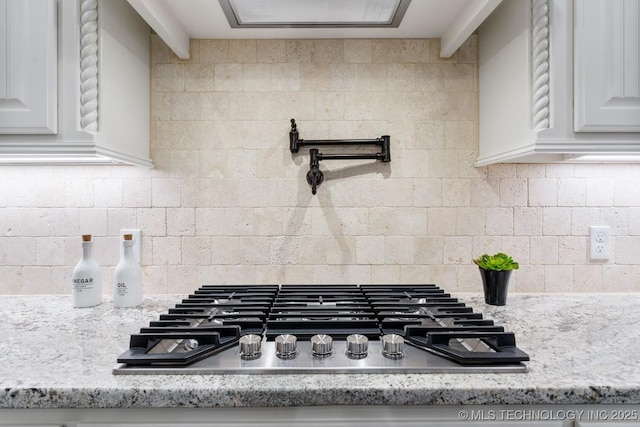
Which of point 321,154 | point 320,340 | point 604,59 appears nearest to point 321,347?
point 320,340

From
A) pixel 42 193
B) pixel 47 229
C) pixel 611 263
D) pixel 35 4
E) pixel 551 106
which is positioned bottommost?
pixel 611 263

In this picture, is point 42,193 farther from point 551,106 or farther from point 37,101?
point 551,106

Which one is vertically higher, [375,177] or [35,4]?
[35,4]

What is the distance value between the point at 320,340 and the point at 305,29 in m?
1.20

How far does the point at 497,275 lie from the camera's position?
144 centimetres

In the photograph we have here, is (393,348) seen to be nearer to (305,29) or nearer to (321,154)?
(321,154)

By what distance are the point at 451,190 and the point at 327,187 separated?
521mm

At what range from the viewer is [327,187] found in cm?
170

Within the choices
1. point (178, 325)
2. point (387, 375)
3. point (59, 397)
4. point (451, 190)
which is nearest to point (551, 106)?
point (451, 190)

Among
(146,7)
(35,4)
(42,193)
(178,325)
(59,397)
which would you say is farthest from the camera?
(42,193)

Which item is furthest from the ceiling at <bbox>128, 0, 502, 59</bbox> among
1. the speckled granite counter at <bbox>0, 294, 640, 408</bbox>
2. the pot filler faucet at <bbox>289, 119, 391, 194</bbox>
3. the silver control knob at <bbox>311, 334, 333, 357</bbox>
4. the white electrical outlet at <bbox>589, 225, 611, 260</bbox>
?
the silver control knob at <bbox>311, 334, 333, 357</bbox>

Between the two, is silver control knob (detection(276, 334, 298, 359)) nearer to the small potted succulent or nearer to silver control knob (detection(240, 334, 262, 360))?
silver control knob (detection(240, 334, 262, 360))

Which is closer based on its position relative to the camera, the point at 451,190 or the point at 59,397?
the point at 59,397

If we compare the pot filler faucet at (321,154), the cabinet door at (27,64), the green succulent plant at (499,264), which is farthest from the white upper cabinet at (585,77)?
the cabinet door at (27,64)
